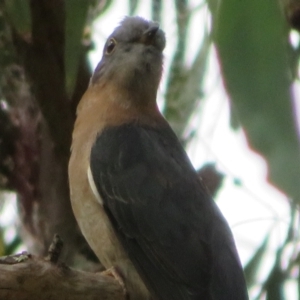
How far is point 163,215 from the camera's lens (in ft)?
8.89

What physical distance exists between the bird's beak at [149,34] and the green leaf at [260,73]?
124cm

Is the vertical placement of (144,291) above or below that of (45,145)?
below

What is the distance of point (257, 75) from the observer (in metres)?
1.86

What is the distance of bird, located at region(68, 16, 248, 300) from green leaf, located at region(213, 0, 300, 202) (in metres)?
0.91

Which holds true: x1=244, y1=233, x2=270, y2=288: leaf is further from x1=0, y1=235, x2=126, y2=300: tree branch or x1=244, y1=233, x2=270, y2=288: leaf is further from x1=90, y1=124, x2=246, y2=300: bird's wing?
x1=0, y1=235, x2=126, y2=300: tree branch

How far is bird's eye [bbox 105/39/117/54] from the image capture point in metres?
3.36

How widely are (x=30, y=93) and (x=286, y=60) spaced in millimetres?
1788

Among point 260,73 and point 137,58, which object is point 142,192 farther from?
point 260,73

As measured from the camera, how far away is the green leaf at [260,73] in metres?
1.69

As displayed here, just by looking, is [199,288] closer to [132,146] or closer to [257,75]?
[132,146]

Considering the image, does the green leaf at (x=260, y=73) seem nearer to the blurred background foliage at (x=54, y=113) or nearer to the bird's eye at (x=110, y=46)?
the blurred background foliage at (x=54, y=113)

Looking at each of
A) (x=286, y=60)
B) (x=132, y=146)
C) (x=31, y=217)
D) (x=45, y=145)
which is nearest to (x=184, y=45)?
(x=132, y=146)

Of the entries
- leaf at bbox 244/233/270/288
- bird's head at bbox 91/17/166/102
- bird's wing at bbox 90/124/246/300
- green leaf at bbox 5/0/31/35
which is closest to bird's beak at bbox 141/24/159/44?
bird's head at bbox 91/17/166/102

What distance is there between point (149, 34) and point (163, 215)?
0.90 meters
